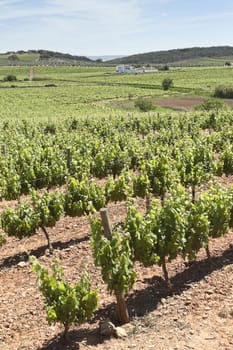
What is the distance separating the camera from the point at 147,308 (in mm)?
8445

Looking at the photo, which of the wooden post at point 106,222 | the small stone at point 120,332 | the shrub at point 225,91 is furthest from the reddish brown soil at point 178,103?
the small stone at point 120,332

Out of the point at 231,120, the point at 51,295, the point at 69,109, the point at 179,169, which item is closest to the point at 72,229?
the point at 179,169

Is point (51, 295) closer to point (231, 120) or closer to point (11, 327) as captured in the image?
point (11, 327)

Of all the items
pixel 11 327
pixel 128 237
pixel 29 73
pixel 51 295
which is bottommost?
pixel 11 327

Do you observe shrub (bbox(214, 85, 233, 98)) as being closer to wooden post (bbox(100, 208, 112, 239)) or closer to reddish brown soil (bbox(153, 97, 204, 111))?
reddish brown soil (bbox(153, 97, 204, 111))

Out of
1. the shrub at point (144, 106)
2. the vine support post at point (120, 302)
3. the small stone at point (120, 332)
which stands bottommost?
the small stone at point (120, 332)

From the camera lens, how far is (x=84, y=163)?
15516 mm

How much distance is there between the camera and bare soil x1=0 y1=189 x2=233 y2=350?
24.7 feet

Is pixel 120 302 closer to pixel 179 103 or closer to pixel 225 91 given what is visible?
pixel 179 103

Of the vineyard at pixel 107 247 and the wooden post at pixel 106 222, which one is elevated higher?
the wooden post at pixel 106 222

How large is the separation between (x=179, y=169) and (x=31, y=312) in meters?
7.36

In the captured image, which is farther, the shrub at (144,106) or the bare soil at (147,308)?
the shrub at (144,106)

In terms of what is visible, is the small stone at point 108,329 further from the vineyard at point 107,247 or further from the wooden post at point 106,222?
the wooden post at point 106,222

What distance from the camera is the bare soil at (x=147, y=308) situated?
7.54 metres
